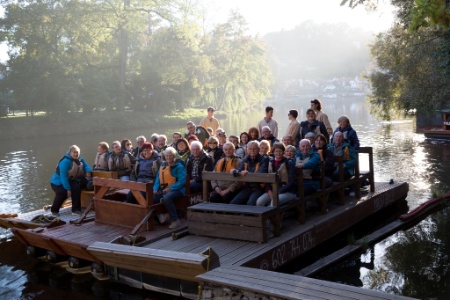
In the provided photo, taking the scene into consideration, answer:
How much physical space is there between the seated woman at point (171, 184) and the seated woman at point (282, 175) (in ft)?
5.38

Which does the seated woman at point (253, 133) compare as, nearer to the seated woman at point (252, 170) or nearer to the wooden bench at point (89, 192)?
the seated woman at point (252, 170)

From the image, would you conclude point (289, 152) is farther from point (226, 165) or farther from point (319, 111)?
point (319, 111)

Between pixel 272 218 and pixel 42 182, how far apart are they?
1367cm

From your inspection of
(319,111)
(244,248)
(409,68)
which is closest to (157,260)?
(244,248)

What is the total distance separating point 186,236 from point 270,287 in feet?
9.46

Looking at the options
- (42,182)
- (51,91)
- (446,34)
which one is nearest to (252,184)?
(446,34)

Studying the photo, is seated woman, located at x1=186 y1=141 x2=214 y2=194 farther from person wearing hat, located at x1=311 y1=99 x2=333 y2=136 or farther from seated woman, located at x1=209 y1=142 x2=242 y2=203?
person wearing hat, located at x1=311 y1=99 x2=333 y2=136

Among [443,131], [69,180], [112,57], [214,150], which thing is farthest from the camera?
[112,57]

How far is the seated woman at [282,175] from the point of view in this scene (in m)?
8.46

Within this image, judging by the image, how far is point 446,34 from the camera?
661 inches

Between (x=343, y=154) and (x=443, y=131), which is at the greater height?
(x=343, y=154)

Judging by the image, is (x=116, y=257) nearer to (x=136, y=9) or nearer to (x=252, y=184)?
(x=252, y=184)

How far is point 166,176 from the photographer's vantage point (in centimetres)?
939

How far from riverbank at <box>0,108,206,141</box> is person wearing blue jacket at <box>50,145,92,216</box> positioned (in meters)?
31.5
